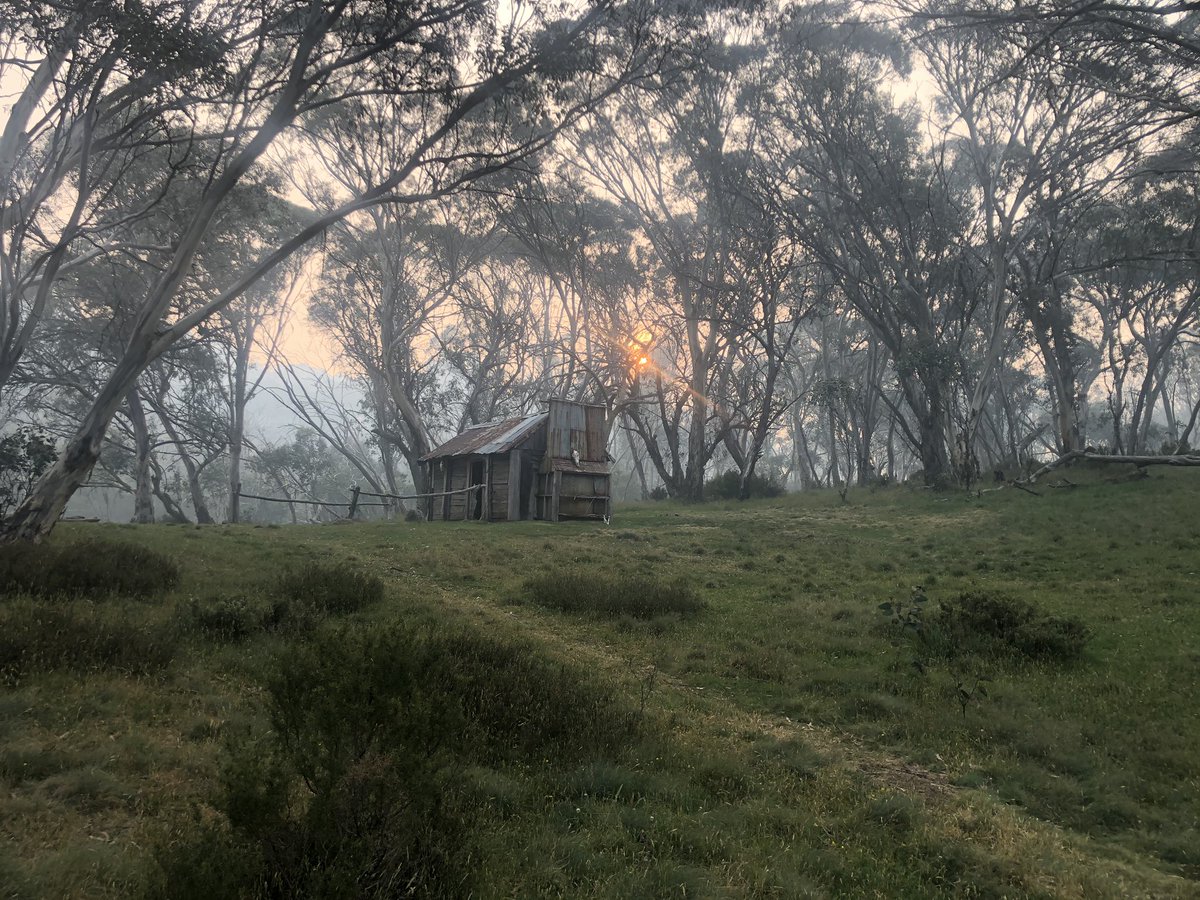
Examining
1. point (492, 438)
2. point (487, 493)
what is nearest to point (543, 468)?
point (487, 493)

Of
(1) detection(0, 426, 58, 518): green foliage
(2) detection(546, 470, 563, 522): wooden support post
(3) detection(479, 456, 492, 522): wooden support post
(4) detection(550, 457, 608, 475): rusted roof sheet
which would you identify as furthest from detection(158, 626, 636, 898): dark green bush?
(3) detection(479, 456, 492, 522): wooden support post

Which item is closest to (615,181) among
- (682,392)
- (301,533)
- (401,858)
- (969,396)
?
Answer: (682,392)

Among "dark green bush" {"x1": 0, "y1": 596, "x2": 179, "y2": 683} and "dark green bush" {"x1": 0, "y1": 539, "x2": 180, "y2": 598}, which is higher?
"dark green bush" {"x1": 0, "y1": 539, "x2": 180, "y2": 598}

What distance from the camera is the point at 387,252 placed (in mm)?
33531

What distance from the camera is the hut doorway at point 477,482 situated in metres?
29.4

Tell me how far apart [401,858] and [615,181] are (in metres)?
34.6

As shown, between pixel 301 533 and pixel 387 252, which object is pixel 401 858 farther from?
pixel 387 252

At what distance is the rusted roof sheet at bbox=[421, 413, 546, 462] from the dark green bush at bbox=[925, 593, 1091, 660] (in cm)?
1918

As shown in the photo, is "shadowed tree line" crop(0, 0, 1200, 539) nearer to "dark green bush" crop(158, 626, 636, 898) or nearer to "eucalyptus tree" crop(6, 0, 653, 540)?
"eucalyptus tree" crop(6, 0, 653, 540)

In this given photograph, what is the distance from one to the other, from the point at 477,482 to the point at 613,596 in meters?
18.7

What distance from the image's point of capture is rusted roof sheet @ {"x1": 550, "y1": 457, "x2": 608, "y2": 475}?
27.5 m

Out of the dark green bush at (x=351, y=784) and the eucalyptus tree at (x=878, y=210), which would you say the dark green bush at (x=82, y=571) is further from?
the eucalyptus tree at (x=878, y=210)

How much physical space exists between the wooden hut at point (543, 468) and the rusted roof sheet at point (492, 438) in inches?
1.7

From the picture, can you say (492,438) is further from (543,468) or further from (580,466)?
(580,466)
